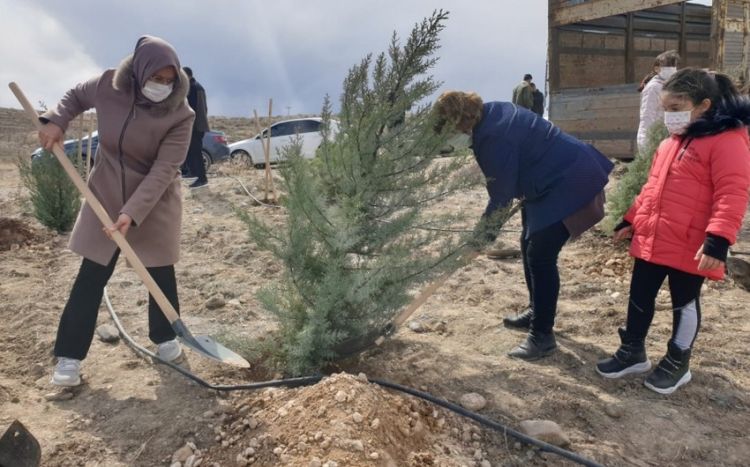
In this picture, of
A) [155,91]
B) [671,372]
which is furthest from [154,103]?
[671,372]

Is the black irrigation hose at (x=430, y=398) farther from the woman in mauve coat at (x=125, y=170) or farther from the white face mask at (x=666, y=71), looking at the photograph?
the white face mask at (x=666, y=71)

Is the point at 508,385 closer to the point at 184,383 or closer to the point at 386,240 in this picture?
the point at 386,240

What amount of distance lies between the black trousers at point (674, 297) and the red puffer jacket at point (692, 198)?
0.32ft

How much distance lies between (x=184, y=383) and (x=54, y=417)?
57 centimetres

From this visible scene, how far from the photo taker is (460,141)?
2.90 meters

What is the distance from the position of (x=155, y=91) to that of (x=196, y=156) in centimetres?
566

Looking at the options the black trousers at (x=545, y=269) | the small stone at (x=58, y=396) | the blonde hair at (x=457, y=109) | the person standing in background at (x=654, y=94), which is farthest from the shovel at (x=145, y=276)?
the person standing in background at (x=654, y=94)

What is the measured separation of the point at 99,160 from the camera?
2926mm

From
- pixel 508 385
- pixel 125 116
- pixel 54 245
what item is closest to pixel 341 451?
pixel 508 385

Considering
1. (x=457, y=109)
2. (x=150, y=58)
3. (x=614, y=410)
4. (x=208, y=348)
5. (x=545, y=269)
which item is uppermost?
(x=150, y=58)

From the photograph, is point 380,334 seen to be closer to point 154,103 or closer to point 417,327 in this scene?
point 417,327

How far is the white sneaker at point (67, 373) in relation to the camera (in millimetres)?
2865

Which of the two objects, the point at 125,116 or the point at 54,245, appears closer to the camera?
the point at 125,116

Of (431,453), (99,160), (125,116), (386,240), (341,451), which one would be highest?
(125,116)
